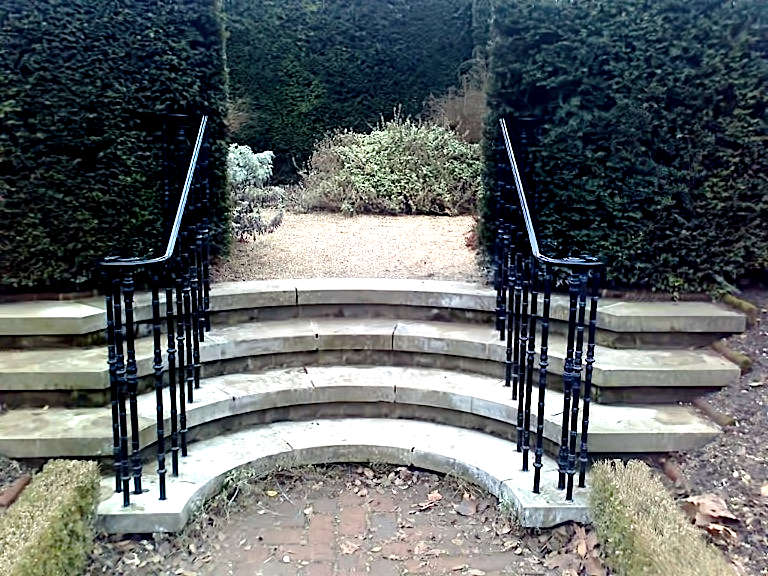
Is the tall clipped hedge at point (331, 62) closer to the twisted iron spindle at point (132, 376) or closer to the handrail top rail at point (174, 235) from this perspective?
the handrail top rail at point (174, 235)

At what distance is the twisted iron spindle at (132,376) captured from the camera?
2736 mm

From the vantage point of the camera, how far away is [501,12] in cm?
405

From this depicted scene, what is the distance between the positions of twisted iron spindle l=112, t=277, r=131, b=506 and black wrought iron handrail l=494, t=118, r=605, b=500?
5.58ft

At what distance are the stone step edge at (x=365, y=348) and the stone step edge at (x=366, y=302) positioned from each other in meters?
0.12

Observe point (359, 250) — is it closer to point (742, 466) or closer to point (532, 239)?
point (532, 239)

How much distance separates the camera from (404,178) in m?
7.50

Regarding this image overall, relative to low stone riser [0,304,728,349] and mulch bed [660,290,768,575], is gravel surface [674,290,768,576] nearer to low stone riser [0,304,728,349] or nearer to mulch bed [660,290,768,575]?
mulch bed [660,290,768,575]

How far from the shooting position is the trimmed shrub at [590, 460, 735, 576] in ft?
7.20

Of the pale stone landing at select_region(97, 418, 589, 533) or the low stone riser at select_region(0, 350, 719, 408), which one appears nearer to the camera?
the pale stone landing at select_region(97, 418, 589, 533)

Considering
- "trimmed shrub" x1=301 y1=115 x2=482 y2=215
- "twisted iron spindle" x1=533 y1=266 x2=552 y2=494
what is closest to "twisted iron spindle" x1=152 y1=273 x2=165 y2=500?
"twisted iron spindle" x1=533 y1=266 x2=552 y2=494

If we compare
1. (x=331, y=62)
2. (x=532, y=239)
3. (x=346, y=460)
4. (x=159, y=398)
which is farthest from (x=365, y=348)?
(x=331, y=62)

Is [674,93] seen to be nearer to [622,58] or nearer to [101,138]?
[622,58]

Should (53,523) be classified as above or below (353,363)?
below

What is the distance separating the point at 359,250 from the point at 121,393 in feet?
10.4
